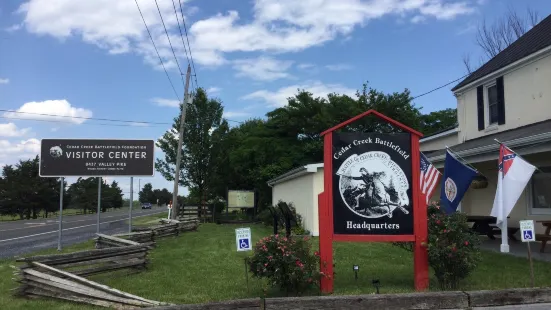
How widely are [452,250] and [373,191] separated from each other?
61.5 inches

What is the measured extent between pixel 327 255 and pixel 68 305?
4154 millimetres

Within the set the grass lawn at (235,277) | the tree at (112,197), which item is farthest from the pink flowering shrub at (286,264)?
the tree at (112,197)

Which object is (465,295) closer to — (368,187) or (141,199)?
(368,187)

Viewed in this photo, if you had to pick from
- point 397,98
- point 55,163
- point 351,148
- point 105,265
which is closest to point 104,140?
point 55,163

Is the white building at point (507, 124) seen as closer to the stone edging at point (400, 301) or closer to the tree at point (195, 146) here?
the stone edging at point (400, 301)

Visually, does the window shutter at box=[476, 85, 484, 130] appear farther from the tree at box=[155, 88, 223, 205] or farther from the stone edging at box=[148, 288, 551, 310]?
the tree at box=[155, 88, 223, 205]

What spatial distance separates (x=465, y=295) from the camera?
694 cm

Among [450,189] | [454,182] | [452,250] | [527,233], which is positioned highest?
[454,182]

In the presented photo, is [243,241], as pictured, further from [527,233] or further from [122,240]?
[122,240]

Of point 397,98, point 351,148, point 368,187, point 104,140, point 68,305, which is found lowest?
point 68,305

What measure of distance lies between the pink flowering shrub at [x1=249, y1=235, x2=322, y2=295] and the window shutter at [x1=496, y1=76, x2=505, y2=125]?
1040 centimetres

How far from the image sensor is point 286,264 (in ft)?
23.1

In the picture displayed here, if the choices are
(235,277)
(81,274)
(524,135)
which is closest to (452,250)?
(235,277)

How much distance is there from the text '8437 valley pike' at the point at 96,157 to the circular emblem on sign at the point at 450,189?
11.2 m
